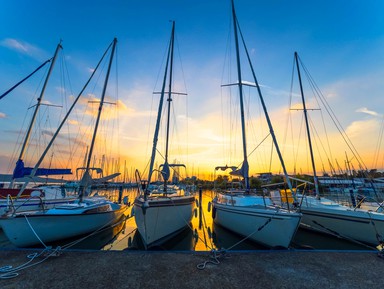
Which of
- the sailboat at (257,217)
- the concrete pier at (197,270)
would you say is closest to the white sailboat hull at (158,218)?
the concrete pier at (197,270)

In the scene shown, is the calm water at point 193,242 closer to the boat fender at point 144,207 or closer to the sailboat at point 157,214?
the sailboat at point 157,214

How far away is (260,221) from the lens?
7789mm

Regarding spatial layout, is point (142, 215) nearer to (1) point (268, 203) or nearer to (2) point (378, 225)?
(1) point (268, 203)

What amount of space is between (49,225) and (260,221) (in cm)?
877

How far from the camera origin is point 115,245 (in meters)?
9.41

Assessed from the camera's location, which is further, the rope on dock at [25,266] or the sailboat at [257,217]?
the sailboat at [257,217]

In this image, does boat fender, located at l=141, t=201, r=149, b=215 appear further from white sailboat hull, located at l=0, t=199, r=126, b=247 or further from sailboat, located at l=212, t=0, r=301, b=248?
sailboat, located at l=212, t=0, r=301, b=248

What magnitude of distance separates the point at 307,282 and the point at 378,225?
22.0ft

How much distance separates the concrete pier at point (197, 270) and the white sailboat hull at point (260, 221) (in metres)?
1.22

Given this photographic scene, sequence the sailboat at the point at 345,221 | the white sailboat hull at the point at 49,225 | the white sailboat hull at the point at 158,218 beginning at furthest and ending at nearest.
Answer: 1. the sailboat at the point at 345,221
2. the white sailboat hull at the point at 158,218
3. the white sailboat hull at the point at 49,225

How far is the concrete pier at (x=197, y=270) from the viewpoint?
157 inches

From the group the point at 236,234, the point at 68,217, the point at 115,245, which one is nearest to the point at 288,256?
the point at 236,234

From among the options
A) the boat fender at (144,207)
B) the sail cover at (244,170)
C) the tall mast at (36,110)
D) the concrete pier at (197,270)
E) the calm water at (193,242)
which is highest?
the tall mast at (36,110)

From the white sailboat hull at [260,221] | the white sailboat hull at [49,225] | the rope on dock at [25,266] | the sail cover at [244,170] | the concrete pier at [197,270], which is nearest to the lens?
the concrete pier at [197,270]
